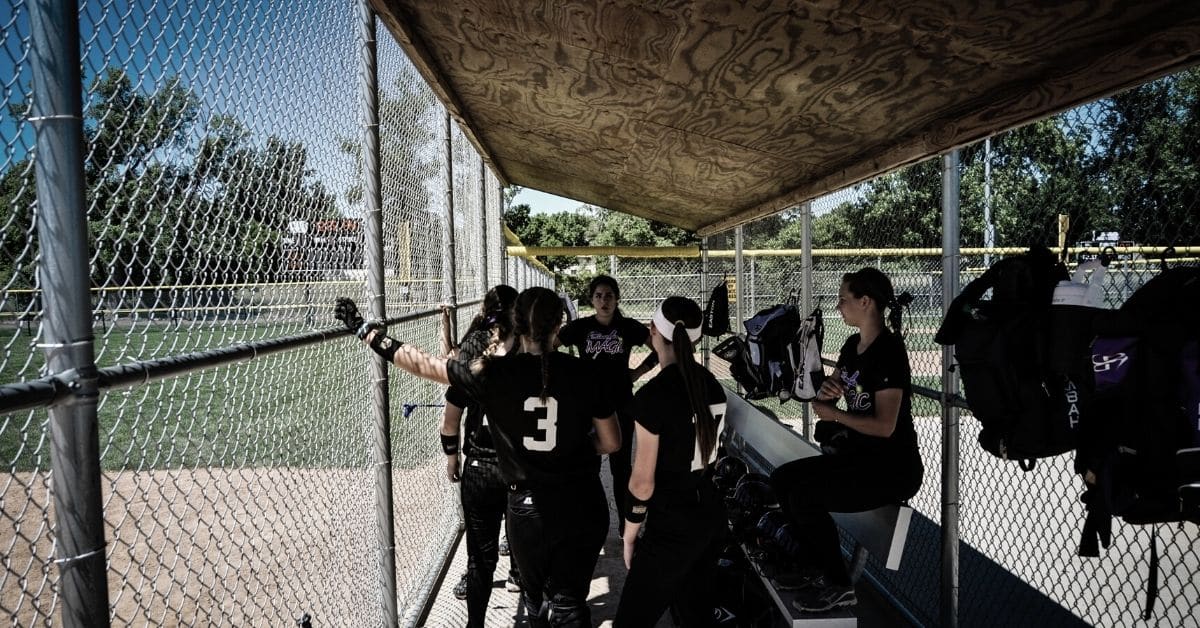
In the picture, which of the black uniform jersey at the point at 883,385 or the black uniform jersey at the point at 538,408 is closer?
the black uniform jersey at the point at 538,408

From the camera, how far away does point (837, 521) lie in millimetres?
4699

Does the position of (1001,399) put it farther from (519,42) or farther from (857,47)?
(519,42)

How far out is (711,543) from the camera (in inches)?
126

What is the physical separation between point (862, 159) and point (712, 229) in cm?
467

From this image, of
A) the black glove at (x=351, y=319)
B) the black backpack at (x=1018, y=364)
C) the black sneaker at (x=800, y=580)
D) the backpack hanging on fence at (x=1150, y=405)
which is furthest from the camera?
the black sneaker at (x=800, y=580)

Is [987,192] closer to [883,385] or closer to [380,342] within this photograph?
[883,385]

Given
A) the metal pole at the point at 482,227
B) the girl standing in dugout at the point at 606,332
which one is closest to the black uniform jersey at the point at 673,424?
the girl standing in dugout at the point at 606,332

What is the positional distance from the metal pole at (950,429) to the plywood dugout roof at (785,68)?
0.26 m

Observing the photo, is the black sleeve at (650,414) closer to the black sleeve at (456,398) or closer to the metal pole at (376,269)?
the black sleeve at (456,398)

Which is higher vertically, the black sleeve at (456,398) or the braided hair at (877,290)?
the braided hair at (877,290)

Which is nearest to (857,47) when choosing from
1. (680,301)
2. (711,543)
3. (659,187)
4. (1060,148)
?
(680,301)

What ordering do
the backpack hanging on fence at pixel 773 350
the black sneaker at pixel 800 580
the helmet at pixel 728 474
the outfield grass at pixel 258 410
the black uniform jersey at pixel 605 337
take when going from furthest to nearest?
the black uniform jersey at pixel 605 337
the backpack hanging on fence at pixel 773 350
the helmet at pixel 728 474
the black sneaker at pixel 800 580
the outfield grass at pixel 258 410

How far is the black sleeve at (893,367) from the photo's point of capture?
3.51m

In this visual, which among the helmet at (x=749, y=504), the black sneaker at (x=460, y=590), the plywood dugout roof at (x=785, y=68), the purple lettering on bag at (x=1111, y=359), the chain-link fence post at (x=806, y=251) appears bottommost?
the black sneaker at (x=460, y=590)
